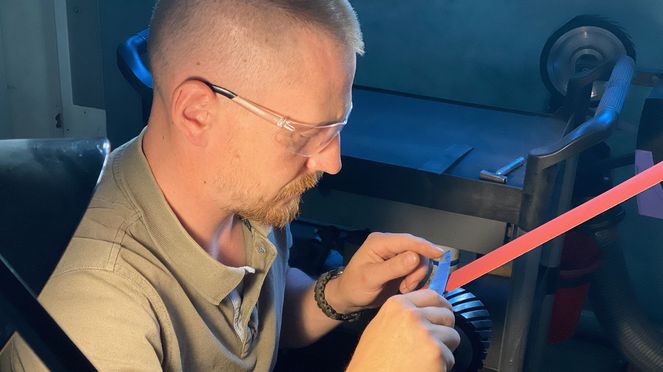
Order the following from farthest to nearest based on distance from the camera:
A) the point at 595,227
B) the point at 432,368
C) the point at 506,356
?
the point at 595,227
the point at 506,356
the point at 432,368

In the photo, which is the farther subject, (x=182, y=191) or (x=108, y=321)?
(x=182, y=191)

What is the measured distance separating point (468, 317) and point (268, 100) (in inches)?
22.6

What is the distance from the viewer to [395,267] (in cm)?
123

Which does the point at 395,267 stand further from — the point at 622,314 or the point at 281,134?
the point at 622,314

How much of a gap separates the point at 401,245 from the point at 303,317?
0.30 meters

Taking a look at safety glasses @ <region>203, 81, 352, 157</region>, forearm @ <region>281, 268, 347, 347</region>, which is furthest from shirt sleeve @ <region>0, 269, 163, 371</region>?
forearm @ <region>281, 268, 347, 347</region>

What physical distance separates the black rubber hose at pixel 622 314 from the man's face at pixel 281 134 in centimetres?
Result: 116

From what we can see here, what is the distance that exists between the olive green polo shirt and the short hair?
16 centimetres

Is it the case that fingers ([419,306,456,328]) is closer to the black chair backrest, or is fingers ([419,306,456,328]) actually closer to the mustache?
the mustache

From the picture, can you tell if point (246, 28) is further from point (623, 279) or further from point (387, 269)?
point (623, 279)

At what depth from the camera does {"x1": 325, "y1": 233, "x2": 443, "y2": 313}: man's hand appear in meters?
1.22

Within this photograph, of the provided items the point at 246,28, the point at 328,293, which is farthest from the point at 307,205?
the point at 246,28

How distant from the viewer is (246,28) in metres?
1.02

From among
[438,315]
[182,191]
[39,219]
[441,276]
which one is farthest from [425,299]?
[39,219]
